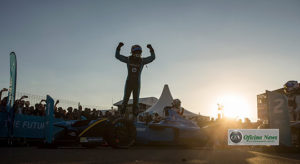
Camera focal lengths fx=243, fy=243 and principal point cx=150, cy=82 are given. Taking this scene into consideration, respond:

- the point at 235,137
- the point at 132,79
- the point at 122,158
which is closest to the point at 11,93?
the point at 132,79

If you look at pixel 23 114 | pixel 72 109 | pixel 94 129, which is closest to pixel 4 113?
pixel 23 114

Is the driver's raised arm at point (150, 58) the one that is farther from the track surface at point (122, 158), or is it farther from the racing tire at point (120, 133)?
the track surface at point (122, 158)

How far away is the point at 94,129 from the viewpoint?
5.64 metres

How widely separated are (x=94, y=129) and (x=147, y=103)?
20.0 meters

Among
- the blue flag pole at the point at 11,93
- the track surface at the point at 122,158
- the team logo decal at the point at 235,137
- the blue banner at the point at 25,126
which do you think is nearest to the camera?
the track surface at the point at 122,158

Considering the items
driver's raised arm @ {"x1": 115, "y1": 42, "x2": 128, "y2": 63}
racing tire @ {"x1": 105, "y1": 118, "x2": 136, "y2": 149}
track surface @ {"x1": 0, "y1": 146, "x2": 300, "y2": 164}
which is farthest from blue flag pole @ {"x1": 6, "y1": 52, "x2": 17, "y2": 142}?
racing tire @ {"x1": 105, "y1": 118, "x2": 136, "y2": 149}

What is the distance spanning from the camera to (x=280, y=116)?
7.12m

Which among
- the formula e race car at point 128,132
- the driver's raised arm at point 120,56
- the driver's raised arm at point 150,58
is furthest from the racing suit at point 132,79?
the formula e race car at point 128,132

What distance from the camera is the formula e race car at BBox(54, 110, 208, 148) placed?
5601mm

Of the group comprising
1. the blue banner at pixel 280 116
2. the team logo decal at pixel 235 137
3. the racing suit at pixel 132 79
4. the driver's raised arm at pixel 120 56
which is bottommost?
the team logo decal at pixel 235 137

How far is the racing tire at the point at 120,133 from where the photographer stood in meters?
5.77

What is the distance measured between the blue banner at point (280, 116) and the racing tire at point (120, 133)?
4174 millimetres

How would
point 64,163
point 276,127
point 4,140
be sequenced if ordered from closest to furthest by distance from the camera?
point 64,163, point 276,127, point 4,140

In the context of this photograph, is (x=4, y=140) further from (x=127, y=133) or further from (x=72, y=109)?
(x=127, y=133)
